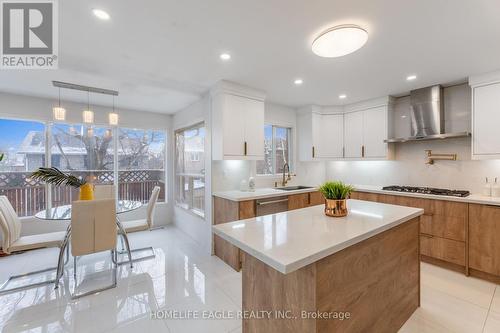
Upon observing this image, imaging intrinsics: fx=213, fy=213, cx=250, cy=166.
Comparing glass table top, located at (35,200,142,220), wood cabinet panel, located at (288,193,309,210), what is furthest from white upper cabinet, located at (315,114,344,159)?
glass table top, located at (35,200,142,220)

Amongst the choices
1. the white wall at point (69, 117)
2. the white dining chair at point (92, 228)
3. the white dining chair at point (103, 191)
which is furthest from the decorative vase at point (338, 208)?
the white wall at point (69, 117)

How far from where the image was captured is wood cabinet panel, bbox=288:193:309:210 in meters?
3.52

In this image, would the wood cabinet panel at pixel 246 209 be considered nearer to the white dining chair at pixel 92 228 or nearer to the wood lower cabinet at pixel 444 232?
the white dining chair at pixel 92 228

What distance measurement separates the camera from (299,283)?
1.27 meters

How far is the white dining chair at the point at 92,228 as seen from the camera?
238 cm

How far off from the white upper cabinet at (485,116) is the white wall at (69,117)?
545 cm

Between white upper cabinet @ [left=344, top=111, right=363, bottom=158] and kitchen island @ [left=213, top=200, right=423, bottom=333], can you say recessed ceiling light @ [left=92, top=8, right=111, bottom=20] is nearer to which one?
kitchen island @ [left=213, top=200, right=423, bottom=333]

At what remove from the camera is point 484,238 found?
259cm

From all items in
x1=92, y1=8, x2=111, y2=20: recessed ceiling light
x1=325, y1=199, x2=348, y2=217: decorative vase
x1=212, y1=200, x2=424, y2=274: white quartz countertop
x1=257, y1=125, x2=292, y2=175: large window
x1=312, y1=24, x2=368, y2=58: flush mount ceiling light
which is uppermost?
x1=92, y1=8, x2=111, y2=20: recessed ceiling light

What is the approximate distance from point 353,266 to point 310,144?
320cm

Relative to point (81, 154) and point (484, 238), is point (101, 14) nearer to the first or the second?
point (81, 154)

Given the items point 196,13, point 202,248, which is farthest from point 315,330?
point 202,248

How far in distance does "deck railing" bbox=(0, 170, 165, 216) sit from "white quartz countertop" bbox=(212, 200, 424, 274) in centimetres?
401

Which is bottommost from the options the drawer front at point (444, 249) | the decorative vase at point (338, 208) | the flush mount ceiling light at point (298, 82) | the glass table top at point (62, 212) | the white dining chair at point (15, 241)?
the drawer front at point (444, 249)
